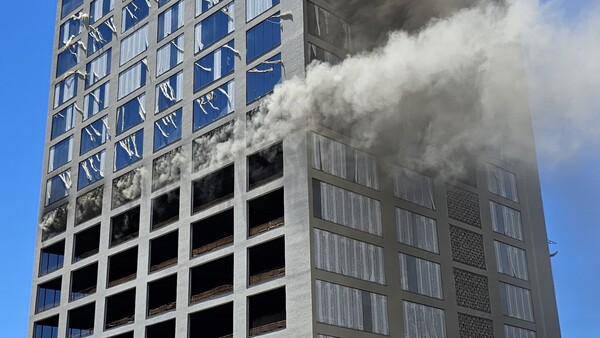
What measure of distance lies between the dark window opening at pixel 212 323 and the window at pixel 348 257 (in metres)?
8.66

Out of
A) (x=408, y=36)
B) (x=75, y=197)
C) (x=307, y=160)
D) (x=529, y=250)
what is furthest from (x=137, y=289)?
(x=529, y=250)

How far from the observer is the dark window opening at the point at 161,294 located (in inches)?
2188

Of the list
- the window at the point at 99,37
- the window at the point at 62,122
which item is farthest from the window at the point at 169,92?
the window at the point at 62,122

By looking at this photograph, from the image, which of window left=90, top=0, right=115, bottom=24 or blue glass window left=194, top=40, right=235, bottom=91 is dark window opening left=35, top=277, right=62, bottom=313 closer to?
blue glass window left=194, top=40, right=235, bottom=91

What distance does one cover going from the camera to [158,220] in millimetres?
58500

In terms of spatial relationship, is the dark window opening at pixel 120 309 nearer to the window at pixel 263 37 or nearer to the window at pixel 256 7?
the window at pixel 263 37

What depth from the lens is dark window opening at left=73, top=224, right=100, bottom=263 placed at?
6438 centimetres

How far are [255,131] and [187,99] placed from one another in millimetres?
9013

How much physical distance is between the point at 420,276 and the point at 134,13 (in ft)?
106

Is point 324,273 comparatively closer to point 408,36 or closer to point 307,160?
point 307,160

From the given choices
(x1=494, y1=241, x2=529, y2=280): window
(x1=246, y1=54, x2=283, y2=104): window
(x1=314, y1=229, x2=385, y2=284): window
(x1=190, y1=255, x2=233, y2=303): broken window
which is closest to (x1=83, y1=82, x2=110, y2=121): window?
(x1=246, y1=54, x2=283, y2=104): window

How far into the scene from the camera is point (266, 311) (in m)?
49.6

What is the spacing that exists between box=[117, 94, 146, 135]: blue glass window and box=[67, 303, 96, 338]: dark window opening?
13.8 metres

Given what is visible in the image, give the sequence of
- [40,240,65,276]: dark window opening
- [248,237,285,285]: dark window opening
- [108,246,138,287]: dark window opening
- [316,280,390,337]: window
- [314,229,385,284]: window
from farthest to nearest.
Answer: [40,240,65,276]: dark window opening, [108,246,138,287]: dark window opening, [248,237,285,285]: dark window opening, [314,229,385,284]: window, [316,280,390,337]: window
